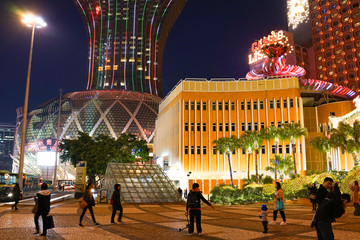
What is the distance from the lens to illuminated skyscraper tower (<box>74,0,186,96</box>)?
128875 millimetres

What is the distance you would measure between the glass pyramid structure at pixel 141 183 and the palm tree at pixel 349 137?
19100 millimetres

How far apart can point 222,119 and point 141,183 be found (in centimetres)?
2533

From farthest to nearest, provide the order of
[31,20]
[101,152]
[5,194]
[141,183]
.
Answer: [101,152]
[141,183]
[5,194]
[31,20]

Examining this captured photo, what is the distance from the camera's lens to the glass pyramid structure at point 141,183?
33562 mm

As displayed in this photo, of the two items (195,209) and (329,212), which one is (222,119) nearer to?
(195,209)

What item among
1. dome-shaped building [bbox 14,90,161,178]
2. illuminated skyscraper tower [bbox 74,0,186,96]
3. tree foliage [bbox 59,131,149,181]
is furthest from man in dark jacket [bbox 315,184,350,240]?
illuminated skyscraper tower [bbox 74,0,186,96]

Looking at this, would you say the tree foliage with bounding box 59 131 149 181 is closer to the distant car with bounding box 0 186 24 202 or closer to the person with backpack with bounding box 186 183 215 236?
the distant car with bounding box 0 186 24 202

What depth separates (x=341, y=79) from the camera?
4564 inches

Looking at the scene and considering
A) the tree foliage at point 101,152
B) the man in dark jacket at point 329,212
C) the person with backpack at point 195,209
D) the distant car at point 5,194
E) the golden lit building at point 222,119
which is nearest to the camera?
the man in dark jacket at point 329,212

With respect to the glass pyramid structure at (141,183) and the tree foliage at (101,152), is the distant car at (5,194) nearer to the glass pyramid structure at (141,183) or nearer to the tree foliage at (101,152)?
the glass pyramid structure at (141,183)

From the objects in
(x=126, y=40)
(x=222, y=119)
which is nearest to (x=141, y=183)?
(x=222, y=119)

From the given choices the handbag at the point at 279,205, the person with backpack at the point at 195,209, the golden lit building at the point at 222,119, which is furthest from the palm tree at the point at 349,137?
the person with backpack at the point at 195,209

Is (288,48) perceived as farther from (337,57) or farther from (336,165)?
(337,57)

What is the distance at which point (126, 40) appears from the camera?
132000 millimetres
